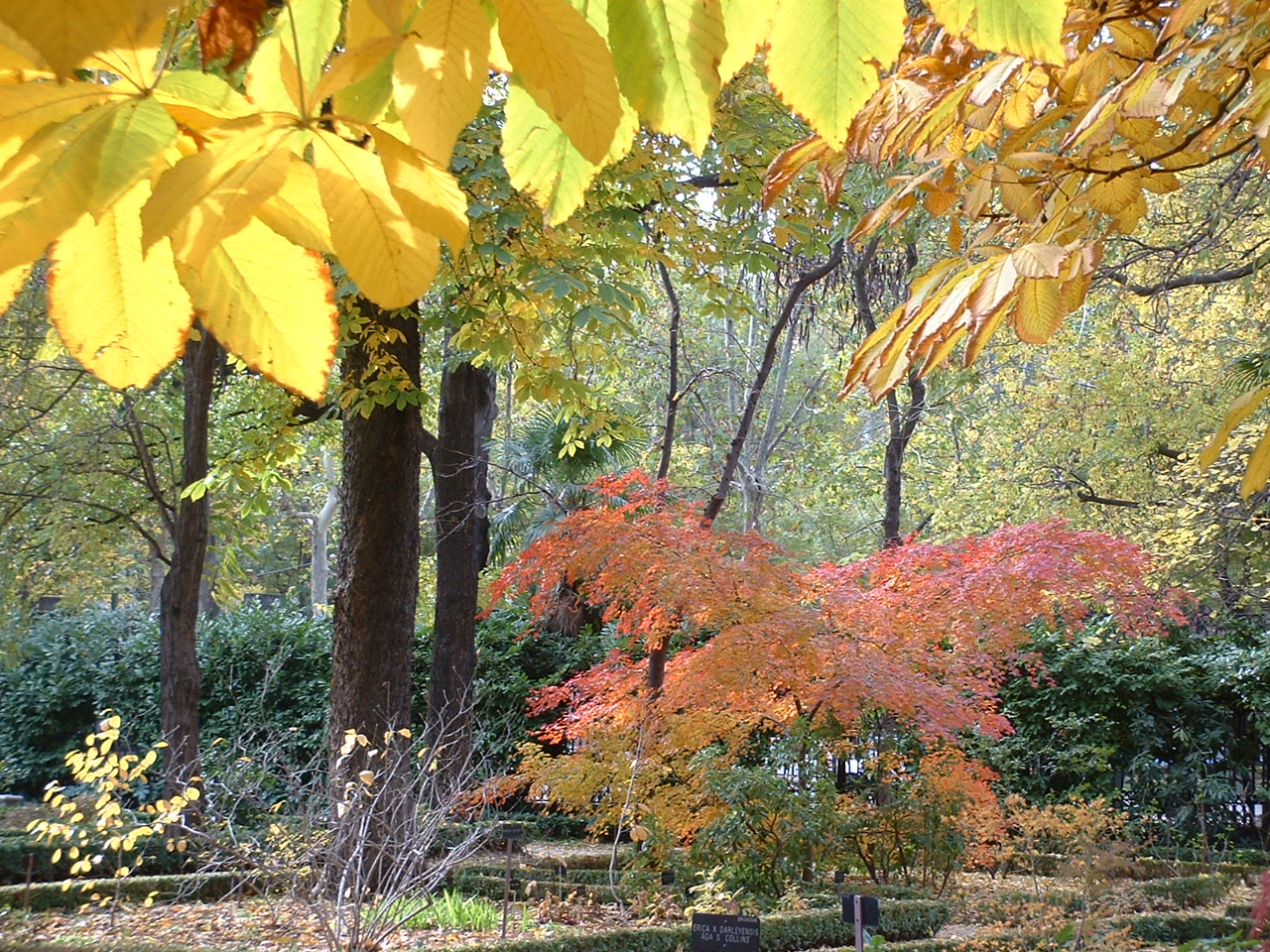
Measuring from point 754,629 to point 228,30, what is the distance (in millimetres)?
6423

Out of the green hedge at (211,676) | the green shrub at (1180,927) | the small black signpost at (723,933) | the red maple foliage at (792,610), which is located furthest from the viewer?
the green hedge at (211,676)

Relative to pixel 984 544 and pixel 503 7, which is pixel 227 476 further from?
pixel 503 7

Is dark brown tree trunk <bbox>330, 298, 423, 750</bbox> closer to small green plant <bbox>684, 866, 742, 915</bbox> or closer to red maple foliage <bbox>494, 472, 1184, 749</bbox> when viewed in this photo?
red maple foliage <bbox>494, 472, 1184, 749</bbox>

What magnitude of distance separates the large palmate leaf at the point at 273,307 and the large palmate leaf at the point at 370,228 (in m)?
0.04

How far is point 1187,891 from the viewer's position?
7930mm

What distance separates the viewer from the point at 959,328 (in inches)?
44.6

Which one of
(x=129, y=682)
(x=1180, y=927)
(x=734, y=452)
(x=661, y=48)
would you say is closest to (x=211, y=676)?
(x=129, y=682)

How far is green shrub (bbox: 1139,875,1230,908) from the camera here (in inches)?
308

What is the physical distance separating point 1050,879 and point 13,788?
37.9ft

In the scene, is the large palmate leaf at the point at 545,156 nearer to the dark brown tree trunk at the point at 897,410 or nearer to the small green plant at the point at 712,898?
the small green plant at the point at 712,898

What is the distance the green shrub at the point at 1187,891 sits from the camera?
782cm

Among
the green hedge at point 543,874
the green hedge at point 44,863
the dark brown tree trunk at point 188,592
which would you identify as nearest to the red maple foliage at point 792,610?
the green hedge at point 543,874

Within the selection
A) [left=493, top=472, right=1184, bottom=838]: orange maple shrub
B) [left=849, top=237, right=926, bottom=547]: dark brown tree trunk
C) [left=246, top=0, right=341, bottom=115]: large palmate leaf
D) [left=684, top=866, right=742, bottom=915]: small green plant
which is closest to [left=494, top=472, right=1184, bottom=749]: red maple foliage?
[left=493, top=472, right=1184, bottom=838]: orange maple shrub

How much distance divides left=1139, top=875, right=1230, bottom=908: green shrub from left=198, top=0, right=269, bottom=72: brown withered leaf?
8671mm
